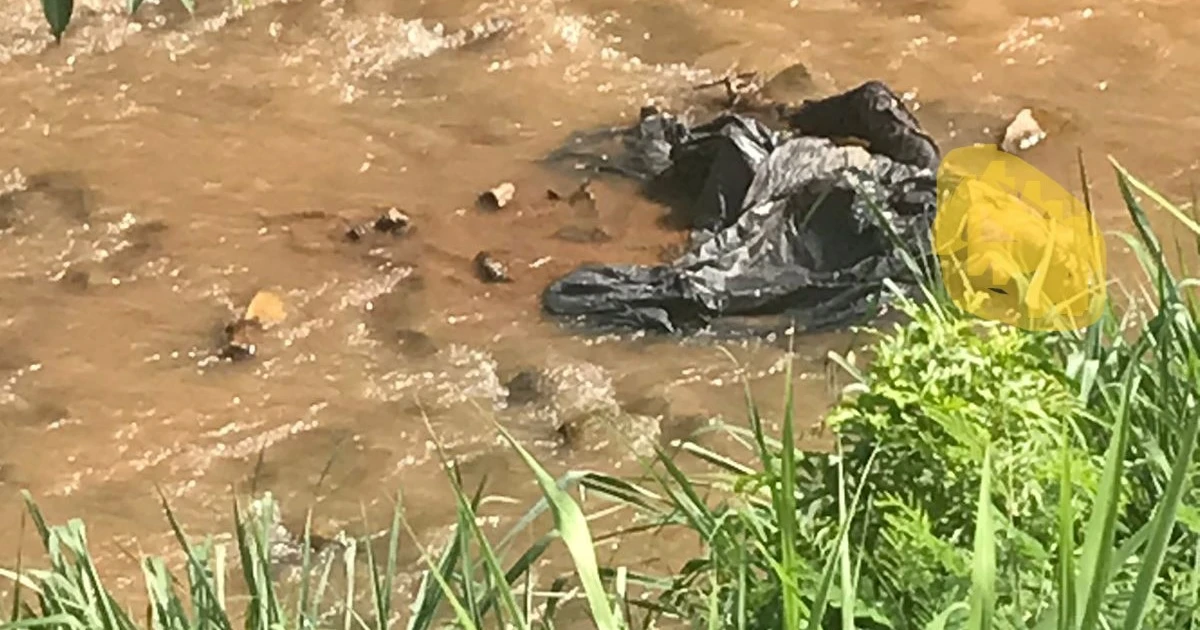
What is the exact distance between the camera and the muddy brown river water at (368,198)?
216 cm

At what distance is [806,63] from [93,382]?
5.07 ft

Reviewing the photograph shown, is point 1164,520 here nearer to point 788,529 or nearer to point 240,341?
point 788,529

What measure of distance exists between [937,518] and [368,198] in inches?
70.6

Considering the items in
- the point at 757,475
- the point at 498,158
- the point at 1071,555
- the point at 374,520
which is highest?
the point at 1071,555

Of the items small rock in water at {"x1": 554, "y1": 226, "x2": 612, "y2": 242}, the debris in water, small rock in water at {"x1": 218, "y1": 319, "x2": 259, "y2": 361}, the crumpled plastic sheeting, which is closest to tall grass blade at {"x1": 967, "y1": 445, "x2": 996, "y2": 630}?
the crumpled plastic sheeting

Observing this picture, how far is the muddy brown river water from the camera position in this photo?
2.16 m

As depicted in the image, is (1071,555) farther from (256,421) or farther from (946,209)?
(256,421)

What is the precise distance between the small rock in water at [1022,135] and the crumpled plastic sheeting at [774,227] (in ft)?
0.63

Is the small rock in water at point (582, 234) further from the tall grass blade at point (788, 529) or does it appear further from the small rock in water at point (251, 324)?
the tall grass blade at point (788, 529)

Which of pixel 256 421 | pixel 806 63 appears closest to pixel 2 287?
pixel 256 421

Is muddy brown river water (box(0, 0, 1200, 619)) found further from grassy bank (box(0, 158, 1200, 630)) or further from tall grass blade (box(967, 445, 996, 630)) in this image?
tall grass blade (box(967, 445, 996, 630))

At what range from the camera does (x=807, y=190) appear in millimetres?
2484

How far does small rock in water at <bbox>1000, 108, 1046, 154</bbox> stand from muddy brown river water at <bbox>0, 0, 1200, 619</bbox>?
0.03m

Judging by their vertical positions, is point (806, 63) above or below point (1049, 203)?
below
